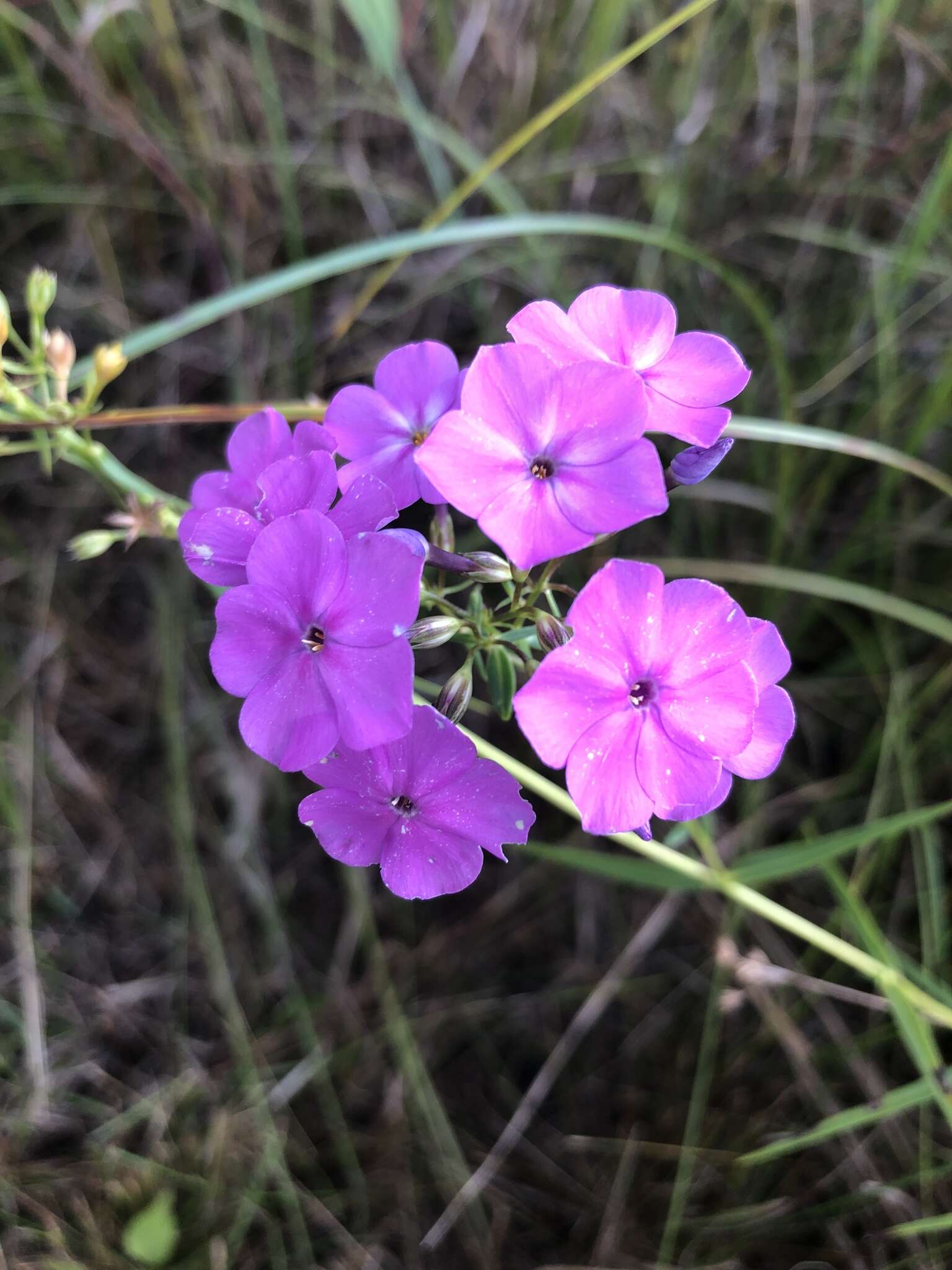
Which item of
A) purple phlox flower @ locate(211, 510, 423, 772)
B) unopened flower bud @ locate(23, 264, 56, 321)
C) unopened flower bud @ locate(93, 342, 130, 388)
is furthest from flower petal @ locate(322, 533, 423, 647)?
unopened flower bud @ locate(23, 264, 56, 321)

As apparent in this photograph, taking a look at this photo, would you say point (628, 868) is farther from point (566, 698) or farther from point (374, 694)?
point (374, 694)

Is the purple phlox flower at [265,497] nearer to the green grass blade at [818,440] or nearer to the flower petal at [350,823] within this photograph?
the flower petal at [350,823]

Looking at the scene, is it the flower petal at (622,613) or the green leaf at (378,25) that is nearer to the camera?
the flower petal at (622,613)

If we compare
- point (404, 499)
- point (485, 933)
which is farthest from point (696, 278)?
point (485, 933)

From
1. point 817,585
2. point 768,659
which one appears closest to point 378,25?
point 817,585

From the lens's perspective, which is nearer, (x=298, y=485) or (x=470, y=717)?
(x=298, y=485)

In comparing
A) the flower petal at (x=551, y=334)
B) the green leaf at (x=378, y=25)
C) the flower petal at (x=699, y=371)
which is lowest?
the flower petal at (x=699, y=371)

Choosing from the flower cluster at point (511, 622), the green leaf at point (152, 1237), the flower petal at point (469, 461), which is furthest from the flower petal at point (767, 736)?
the green leaf at point (152, 1237)
